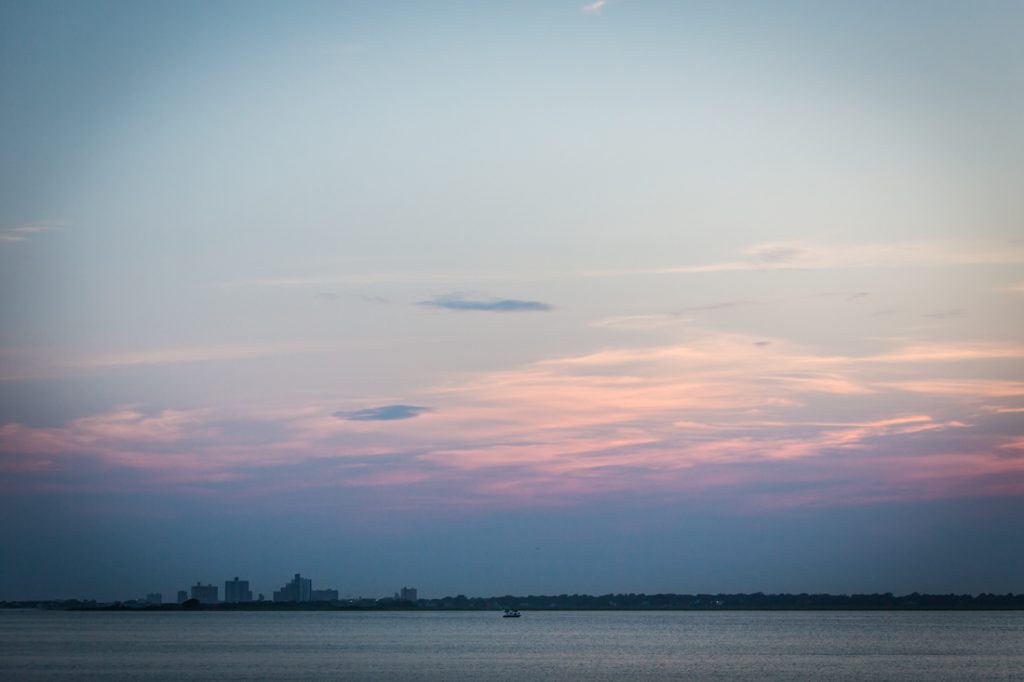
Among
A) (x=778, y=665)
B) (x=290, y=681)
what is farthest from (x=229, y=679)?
(x=778, y=665)

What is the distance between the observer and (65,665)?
108 metres

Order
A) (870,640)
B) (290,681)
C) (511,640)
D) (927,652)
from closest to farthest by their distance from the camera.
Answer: (290,681) < (927,652) < (870,640) < (511,640)

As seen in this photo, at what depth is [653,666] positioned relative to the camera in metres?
105

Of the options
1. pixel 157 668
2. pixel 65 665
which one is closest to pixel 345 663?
pixel 157 668

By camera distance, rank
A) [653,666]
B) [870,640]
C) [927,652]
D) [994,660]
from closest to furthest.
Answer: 1. [653,666]
2. [994,660]
3. [927,652]
4. [870,640]

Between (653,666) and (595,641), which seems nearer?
(653,666)

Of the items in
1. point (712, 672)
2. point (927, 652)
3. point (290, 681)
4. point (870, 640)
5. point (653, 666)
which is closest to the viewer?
point (290, 681)

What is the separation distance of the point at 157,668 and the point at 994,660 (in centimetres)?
7712

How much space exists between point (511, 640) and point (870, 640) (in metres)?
48.0

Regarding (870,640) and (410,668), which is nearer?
(410,668)

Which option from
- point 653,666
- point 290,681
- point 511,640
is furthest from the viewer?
point 511,640

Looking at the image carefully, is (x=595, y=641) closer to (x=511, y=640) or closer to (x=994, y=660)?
(x=511, y=640)

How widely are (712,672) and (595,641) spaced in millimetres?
65468

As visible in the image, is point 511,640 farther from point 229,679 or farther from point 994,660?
point 229,679
